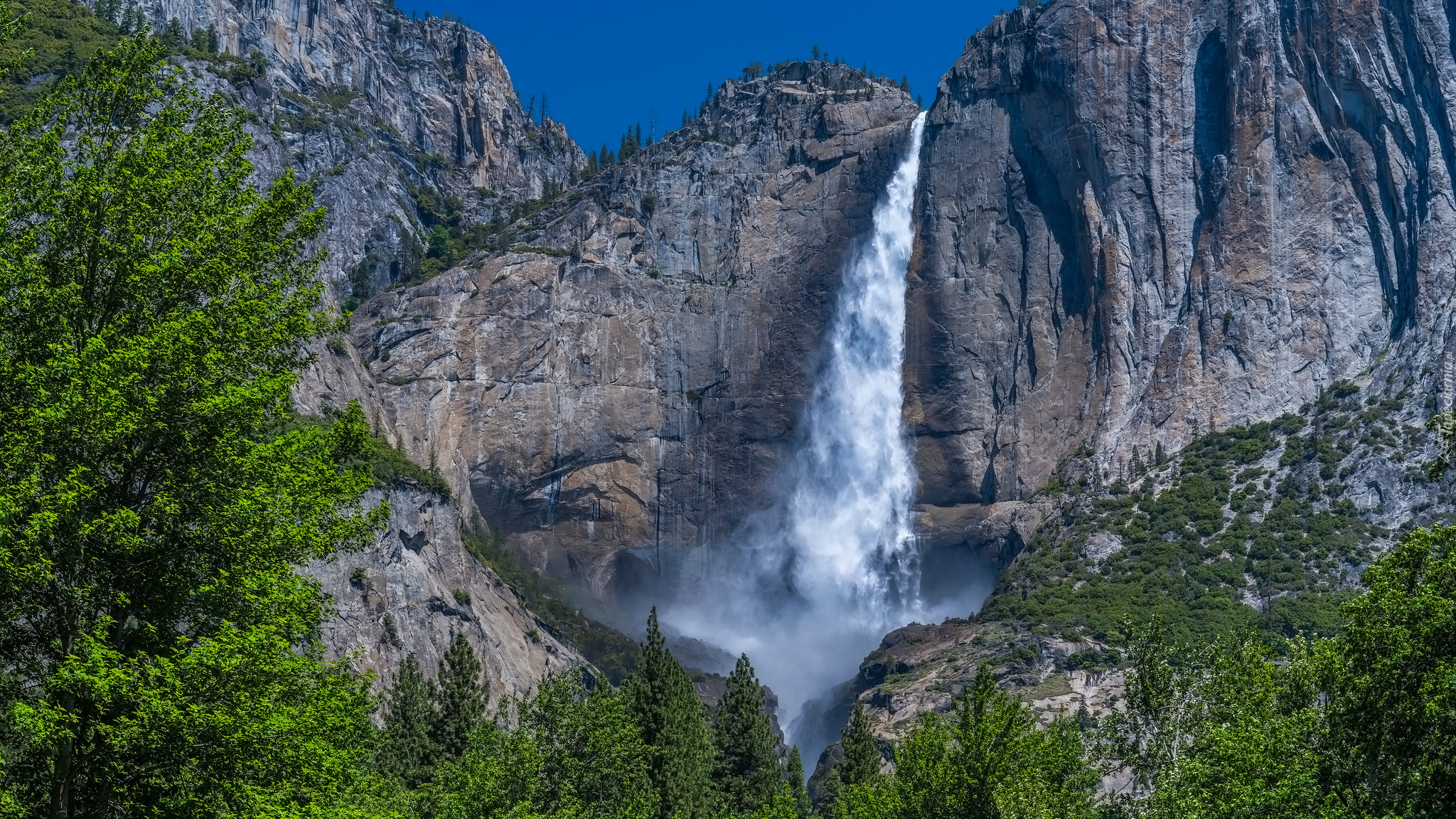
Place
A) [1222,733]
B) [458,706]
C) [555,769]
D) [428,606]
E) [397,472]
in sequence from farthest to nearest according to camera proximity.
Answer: [397,472]
[428,606]
[458,706]
[555,769]
[1222,733]

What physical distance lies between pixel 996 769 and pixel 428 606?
67009 mm

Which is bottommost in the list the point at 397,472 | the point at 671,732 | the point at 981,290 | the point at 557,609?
the point at 671,732

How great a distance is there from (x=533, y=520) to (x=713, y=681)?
29.3m

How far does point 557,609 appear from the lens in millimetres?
138875

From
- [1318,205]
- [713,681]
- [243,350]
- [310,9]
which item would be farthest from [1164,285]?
[243,350]

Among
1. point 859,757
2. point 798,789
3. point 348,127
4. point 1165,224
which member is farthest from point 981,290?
point 859,757

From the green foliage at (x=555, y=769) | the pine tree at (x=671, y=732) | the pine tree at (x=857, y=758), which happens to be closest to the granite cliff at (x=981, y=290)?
the pine tree at (x=857, y=758)

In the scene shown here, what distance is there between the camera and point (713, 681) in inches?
5148

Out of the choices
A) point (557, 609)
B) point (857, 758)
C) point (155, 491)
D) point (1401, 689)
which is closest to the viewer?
point (155, 491)

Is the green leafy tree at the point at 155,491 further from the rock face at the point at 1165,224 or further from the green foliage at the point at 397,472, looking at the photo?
the rock face at the point at 1165,224

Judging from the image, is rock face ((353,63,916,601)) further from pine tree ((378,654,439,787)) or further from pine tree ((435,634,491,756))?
pine tree ((435,634,491,756))

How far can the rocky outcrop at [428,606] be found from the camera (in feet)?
321

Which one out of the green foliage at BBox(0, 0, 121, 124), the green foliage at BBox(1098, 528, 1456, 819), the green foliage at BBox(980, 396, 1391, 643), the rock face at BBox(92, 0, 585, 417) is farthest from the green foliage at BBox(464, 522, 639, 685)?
the green foliage at BBox(1098, 528, 1456, 819)

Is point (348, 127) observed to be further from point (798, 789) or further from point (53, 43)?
point (798, 789)
